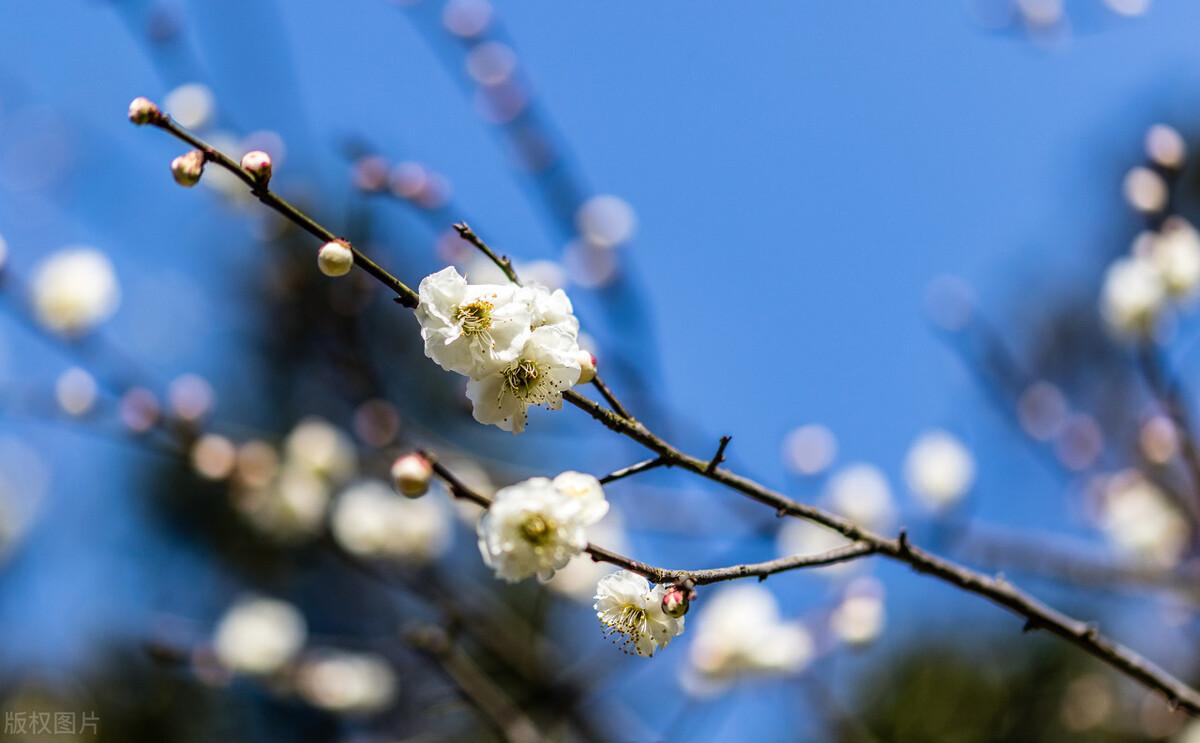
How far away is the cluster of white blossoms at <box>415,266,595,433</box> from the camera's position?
1.03 metres

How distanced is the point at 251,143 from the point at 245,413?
4959 millimetres

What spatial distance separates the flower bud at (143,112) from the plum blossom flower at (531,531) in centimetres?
63

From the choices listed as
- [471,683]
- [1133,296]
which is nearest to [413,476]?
[471,683]

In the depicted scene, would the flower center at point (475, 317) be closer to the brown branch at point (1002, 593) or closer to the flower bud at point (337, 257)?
the flower bud at point (337, 257)

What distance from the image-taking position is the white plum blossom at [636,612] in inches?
40.1

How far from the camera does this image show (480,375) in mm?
1062

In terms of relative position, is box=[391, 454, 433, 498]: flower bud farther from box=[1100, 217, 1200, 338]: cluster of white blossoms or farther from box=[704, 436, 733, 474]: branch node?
box=[1100, 217, 1200, 338]: cluster of white blossoms

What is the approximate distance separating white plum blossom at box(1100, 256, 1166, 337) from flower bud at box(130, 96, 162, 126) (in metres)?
2.09

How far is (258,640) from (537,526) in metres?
2.42

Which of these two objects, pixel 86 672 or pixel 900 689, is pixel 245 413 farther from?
pixel 900 689

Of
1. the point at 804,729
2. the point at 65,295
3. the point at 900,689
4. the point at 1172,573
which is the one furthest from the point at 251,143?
the point at 900,689

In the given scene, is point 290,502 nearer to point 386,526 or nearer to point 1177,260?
point 386,526

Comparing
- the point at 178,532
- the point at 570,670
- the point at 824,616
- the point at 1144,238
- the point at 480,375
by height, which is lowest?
the point at 480,375

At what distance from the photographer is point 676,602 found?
0.95m
